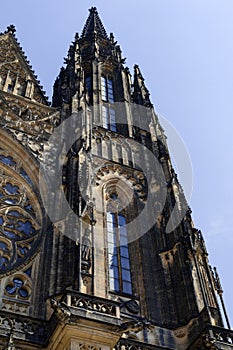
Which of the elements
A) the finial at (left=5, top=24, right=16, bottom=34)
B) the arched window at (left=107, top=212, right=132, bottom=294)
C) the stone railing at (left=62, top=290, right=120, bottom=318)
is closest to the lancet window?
the arched window at (left=107, top=212, right=132, bottom=294)

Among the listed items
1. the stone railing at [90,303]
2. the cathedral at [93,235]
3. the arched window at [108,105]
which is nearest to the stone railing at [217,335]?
the cathedral at [93,235]

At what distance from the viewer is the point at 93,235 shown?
14.8 m

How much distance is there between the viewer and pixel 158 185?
19031 mm

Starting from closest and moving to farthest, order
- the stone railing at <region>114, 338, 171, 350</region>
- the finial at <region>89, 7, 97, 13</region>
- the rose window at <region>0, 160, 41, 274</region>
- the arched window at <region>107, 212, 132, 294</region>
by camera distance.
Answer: the stone railing at <region>114, 338, 171, 350</region> → the rose window at <region>0, 160, 41, 274</region> → the arched window at <region>107, 212, 132, 294</region> → the finial at <region>89, 7, 97, 13</region>

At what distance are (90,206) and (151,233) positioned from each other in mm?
3179

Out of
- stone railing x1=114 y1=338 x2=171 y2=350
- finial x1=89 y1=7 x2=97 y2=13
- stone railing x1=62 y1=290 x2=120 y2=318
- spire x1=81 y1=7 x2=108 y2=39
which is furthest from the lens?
finial x1=89 y1=7 x2=97 y2=13

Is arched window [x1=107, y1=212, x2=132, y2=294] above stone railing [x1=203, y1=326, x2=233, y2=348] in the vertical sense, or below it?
above

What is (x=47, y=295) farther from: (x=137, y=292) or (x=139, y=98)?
(x=139, y=98)

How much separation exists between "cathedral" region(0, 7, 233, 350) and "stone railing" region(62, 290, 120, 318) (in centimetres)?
2

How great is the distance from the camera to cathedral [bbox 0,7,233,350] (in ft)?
39.0

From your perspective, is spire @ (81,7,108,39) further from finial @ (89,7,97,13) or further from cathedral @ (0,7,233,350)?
cathedral @ (0,7,233,350)

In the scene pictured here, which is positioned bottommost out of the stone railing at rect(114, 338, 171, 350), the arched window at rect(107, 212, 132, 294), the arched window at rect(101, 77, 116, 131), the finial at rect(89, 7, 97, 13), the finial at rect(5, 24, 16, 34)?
the stone railing at rect(114, 338, 171, 350)

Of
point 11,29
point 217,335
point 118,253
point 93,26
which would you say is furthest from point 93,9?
point 217,335

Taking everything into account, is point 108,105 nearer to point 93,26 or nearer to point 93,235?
point 93,235
